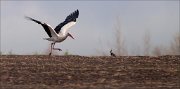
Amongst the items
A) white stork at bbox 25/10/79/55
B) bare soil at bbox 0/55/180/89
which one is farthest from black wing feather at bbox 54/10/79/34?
bare soil at bbox 0/55/180/89

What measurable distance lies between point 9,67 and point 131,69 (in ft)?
12.2

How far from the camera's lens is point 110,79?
1585 cm

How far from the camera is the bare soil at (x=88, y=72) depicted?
15.2 meters

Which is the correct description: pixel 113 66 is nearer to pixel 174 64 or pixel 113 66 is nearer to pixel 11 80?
pixel 174 64

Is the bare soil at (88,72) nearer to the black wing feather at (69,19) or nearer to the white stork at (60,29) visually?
the white stork at (60,29)

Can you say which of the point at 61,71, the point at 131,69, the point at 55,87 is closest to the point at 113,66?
the point at 131,69

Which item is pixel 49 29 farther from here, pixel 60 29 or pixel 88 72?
pixel 88 72

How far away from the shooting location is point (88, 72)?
54.1 feet

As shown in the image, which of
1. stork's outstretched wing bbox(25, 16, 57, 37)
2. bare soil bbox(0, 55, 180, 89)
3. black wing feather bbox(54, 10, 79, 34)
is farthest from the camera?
black wing feather bbox(54, 10, 79, 34)

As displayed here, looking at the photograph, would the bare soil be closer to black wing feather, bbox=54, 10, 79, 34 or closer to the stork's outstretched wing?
the stork's outstretched wing

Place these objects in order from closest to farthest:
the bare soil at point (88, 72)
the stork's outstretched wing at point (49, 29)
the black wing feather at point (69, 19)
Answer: the bare soil at point (88, 72), the stork's outstretched wing at point (49, 29), the black wing feather at point (69, 19)

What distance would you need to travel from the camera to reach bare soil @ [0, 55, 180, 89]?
49.9 ft

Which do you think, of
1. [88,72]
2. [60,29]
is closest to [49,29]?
[60,29]

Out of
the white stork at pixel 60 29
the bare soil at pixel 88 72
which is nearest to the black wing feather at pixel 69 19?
the white stork at pixel 60 29
